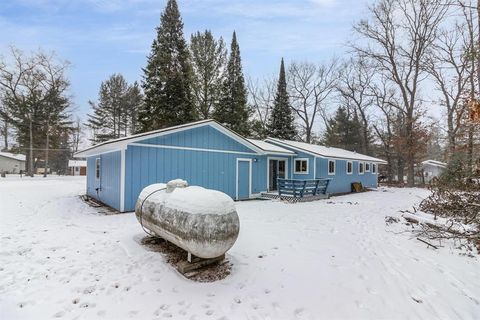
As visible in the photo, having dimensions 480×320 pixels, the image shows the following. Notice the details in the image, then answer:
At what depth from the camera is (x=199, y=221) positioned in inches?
156

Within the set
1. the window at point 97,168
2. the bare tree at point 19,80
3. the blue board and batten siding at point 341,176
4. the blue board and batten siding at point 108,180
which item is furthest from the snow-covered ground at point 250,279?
the bare tree at point 19,80

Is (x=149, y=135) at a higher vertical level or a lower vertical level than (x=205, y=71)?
lower

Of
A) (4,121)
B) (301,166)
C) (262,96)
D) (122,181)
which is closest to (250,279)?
(122,181)

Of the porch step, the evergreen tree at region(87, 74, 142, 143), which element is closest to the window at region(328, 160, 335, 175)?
the porch step

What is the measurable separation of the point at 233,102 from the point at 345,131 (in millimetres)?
15280

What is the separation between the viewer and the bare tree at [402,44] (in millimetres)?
21672

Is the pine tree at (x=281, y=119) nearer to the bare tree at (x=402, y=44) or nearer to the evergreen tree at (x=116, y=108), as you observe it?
the bare tree at (x=402, y=44)

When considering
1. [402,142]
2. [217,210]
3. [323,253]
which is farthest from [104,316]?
[402,142]

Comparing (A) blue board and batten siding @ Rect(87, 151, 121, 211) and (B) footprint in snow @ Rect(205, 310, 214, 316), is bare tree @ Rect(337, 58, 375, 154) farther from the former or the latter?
(B) footprint in snow @ Rect(205, 310, 214, 316)

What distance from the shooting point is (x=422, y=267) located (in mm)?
4648

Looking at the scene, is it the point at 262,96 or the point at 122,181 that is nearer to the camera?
the point at 122,181

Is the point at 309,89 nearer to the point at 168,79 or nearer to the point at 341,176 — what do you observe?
the point at 341,176

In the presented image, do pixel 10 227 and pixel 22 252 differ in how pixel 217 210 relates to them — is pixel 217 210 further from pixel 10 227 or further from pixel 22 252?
pixel 10 227

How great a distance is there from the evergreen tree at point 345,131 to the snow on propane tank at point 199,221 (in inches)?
1202
